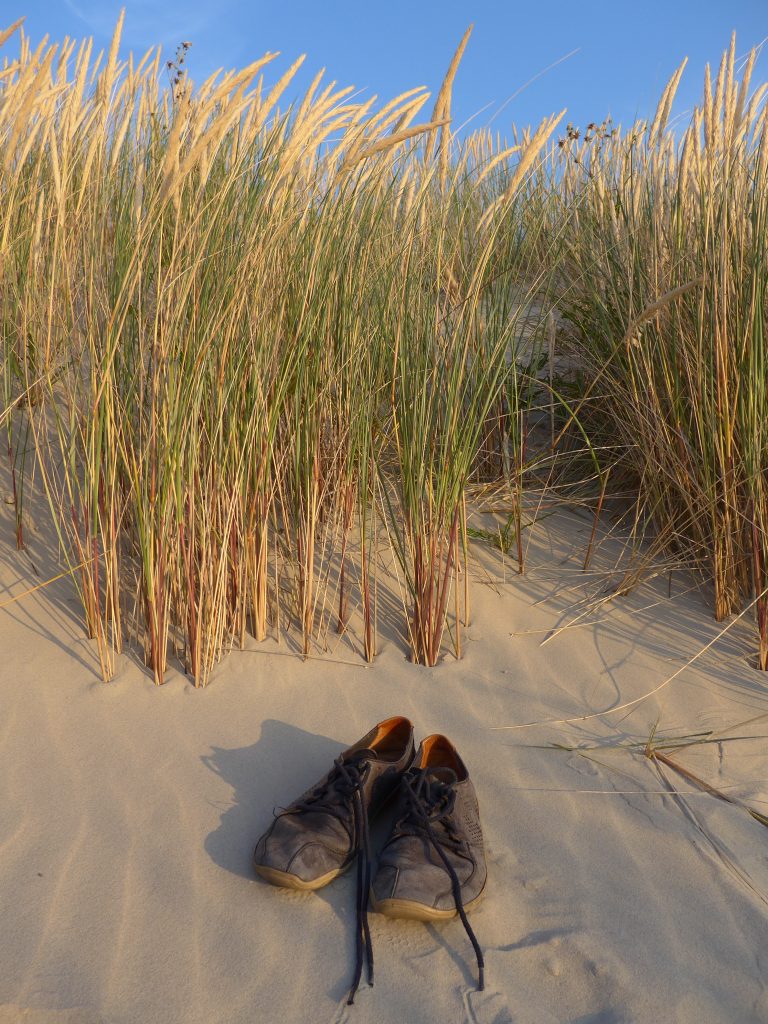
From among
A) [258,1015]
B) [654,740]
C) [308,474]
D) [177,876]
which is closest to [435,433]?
[308,474]

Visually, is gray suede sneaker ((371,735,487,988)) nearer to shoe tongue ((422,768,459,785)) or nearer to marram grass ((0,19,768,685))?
Result: shoe tongue ((422,768,459,785))

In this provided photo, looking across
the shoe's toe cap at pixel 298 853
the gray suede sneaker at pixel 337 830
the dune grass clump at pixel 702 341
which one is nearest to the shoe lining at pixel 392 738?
the gray suede sneaker at pixel 337 830

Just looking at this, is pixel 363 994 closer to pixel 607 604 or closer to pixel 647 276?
pixel 607 604

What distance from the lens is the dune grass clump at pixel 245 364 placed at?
2.08 meters

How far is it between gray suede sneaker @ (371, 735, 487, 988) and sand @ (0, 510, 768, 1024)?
50mm

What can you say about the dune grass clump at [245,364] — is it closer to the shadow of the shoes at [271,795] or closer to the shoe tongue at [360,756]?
the shadow of the shoes at [271,795]

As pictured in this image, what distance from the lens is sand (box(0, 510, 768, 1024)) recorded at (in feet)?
4.72

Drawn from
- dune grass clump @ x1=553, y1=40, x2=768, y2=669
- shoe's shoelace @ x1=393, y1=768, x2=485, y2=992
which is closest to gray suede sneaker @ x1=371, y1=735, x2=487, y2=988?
shoe's shoelace @ x1=393, y1=768, x2=485, y2=992

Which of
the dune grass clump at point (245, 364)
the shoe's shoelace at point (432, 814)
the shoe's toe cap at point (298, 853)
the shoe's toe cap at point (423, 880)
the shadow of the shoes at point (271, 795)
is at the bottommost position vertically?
the shadow of the shoes at point (271, 795)

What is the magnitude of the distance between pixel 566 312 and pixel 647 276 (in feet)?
1.80

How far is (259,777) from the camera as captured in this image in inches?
76.0

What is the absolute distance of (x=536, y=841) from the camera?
1.79m

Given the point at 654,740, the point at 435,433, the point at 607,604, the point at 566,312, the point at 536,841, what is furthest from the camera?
the point at 566,312

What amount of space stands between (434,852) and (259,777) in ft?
1.55
